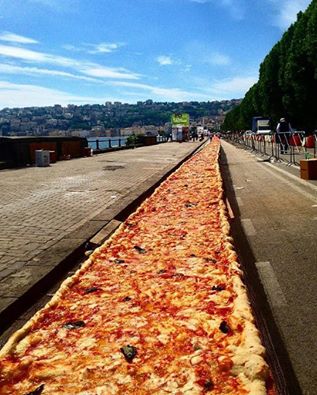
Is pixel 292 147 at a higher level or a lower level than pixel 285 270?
higher

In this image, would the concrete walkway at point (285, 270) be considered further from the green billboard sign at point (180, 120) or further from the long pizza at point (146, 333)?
the green billboard sign at point (180, 120)

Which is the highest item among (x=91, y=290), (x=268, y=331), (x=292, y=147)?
(x=292, y=147)

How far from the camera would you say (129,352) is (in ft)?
10.00

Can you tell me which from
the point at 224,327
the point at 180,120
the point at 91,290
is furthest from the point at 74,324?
the point at 180,120

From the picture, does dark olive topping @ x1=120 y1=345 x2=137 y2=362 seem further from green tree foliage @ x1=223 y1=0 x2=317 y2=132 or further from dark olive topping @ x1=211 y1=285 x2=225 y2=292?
green tree foliage @ x1=223 y1=0 x2=317 y2=132

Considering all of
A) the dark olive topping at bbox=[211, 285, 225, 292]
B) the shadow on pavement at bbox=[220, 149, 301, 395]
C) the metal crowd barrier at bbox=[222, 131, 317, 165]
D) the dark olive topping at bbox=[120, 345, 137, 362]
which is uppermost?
the metal crowd barrier at bbox=[222, 131, 317, 165]

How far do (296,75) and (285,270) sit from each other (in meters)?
40.4

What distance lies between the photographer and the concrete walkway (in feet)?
10.8

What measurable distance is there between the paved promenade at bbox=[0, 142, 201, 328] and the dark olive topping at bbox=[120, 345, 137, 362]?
1445 millimetres

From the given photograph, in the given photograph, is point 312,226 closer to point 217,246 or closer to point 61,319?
point 217,246

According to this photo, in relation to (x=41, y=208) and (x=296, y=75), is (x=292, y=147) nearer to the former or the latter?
(x=41, y=208)

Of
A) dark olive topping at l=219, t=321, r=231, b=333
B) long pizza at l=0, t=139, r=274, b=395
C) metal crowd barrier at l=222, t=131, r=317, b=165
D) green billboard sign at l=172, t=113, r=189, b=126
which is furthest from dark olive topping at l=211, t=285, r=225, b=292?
green billboard sign at l=172, t=113, r=189, b=126

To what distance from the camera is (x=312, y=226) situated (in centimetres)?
750

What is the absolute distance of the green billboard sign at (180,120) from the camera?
95812 mm
